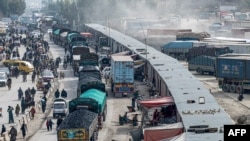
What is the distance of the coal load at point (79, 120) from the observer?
24686mm

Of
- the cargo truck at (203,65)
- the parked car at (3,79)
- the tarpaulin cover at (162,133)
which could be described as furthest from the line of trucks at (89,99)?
the cargo truck at (203,65)

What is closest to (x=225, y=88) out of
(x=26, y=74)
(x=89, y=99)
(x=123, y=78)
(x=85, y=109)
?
(x=123, y=78)

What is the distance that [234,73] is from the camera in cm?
4106

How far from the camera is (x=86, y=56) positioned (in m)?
49.5

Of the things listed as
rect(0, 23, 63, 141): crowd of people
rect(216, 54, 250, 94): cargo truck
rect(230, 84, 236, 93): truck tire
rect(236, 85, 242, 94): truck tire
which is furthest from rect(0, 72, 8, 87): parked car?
rect(236, 85, 242, 94): truck tire

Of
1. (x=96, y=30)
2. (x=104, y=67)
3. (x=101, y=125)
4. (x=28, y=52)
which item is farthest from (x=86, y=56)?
(x=96, y=30)

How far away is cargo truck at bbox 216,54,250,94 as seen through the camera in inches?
1590

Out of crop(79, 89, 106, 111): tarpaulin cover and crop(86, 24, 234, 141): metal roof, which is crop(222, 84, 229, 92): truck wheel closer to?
crop(86, 24, 234, 141): metal roof

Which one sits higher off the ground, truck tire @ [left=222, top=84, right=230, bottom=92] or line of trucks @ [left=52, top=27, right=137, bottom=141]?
line of trucks @ [left=52, top=27, right=137, bottom=141]

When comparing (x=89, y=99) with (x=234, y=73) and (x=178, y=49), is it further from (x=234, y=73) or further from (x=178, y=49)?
(x=178, y=49)

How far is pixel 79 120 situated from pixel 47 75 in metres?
22.6

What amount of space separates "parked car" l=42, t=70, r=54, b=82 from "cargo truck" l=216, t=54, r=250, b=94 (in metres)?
11.3

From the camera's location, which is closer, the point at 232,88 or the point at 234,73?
the point at 234,73

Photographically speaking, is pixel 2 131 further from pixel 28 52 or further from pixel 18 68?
pixel 28 52
